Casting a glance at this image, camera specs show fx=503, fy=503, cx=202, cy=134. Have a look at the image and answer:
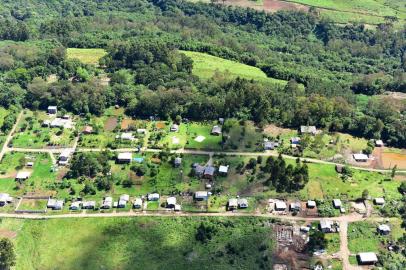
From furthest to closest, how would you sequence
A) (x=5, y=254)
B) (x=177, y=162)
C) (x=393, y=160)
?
(x=393, y=160), (x=177, y=162), (x=5, y=254)

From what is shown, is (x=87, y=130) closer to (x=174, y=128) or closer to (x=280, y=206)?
(x=174, y=128)

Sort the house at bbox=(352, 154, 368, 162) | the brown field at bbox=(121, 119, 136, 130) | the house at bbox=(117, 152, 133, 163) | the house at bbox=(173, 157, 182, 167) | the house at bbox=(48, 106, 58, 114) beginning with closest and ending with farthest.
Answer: the house at bbox=(173, 157, 182, 167) < the house at bbox=(117, 152, 133, 163) < the house at bbox=(352, 154, 368, 162) < the brown field at bbox=(121, 119, 136, 130) < the house at bbox=(48, 106, 58, 114)

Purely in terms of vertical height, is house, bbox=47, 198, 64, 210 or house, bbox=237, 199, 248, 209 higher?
house, bbox=237, 199, 248, 209

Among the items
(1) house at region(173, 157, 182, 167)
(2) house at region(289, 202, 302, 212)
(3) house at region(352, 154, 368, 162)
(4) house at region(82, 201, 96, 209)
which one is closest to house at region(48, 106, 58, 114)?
(4) house at region(82, 201, 96, 209)

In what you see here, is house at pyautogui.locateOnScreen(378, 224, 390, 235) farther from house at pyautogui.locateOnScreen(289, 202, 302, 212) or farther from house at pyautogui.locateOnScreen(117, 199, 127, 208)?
house at pyautogui.locateOnScreen(117, 199, 127, 208)

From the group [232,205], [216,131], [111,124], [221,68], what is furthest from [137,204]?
[221,68]

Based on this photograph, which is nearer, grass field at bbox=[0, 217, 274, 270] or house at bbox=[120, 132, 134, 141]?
grass field at bbox=[0, 217, 274, 270]
